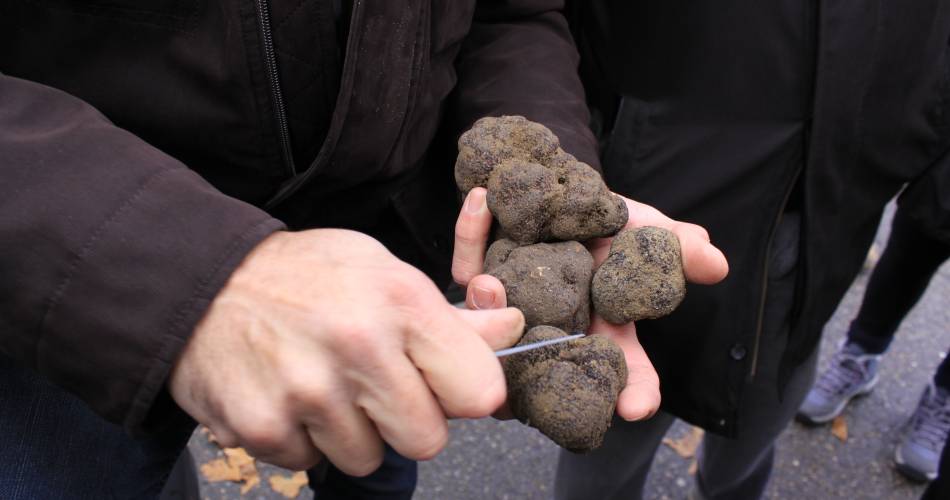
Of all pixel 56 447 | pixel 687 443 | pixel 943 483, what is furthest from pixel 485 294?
pixel 687 443

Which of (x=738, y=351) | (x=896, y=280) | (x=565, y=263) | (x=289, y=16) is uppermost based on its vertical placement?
(x=289, y=16)

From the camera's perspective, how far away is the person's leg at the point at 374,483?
6.79 feet

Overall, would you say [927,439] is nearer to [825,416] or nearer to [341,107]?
[825,416]

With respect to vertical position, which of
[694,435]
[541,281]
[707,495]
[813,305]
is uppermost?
[541,281]

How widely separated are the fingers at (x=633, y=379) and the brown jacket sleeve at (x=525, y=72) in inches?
15.0

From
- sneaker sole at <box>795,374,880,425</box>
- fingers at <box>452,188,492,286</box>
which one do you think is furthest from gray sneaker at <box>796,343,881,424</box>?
fingers at <box>452,188,492,286</box>

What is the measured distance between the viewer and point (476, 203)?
4.89 ft

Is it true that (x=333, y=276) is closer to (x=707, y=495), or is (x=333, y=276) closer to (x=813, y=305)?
(x=813, y=305)

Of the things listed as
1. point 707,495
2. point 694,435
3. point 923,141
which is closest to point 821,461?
point 694,435

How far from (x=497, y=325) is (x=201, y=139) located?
0.68m

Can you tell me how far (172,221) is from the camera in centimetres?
97

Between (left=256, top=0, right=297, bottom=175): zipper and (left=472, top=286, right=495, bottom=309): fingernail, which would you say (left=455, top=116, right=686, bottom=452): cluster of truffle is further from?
(left=256, top=0, right=297, bottom=175): zipper

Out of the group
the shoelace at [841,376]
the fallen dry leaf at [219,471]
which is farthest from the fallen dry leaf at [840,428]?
the fallen dry leaf at [219,471]

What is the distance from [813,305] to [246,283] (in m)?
1.54
